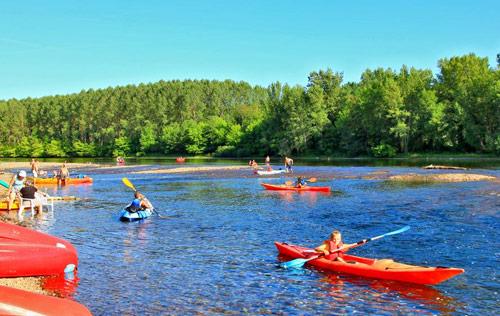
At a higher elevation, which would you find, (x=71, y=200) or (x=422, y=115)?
(x=422, y=115)

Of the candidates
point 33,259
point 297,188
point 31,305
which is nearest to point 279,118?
point 297,188

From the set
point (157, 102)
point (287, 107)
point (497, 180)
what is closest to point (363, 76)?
point (287, 107)

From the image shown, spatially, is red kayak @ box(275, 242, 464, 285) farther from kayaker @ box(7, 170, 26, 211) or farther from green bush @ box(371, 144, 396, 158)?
green bush @ box(371, 144, 396, 158)

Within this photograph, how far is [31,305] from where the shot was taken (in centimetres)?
794

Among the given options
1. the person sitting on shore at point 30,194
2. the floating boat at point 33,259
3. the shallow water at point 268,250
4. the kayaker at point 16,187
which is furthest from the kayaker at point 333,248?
the kayaker at point 16,187

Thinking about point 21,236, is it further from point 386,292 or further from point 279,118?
point 279,118

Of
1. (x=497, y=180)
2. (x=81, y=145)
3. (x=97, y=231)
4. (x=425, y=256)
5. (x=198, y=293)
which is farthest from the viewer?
(x=81, y=145)

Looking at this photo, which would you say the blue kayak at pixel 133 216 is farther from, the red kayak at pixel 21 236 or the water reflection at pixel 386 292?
the water reflection at pixel 386 292

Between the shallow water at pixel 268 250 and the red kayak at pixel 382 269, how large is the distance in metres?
0.26

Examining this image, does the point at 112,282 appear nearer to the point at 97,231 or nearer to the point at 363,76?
the point at 97,231

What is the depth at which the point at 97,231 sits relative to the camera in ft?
78.1

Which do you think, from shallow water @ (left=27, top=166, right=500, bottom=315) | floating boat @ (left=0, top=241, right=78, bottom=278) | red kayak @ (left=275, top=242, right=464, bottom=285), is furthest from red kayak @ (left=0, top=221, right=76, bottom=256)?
red kayak @ (left=275, top=242, right=464, bottom=285)

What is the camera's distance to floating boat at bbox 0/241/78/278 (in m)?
13.9

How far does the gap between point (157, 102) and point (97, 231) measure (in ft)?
473
